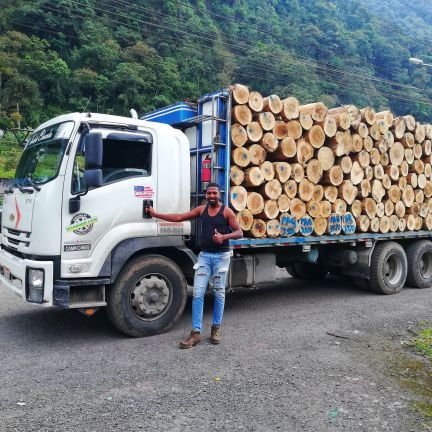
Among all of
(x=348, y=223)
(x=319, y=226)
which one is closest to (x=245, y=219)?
(x=319, y=226)

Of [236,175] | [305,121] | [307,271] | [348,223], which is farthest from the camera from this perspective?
[307,271]

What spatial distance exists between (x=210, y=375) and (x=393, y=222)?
16.0ft

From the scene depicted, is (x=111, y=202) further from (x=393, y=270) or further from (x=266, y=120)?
(x=393, y=270)

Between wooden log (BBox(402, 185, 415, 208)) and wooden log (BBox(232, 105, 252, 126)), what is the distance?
3577 mm

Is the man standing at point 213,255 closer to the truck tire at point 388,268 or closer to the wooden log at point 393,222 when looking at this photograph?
the truck tire at point 388,268

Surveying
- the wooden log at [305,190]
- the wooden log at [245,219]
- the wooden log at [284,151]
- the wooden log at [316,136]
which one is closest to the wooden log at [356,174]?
the wooden log at [316,136]

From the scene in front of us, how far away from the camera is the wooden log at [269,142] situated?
19.2 ft

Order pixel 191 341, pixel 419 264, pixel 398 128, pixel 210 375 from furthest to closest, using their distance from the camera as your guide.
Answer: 1. pixel 419 264
2. pixel 398 128
3. pixel 191 341
4. pixel 210 375

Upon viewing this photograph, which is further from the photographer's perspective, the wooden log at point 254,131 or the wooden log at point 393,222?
the wooden log at point 393,222

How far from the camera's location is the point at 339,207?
670 cm

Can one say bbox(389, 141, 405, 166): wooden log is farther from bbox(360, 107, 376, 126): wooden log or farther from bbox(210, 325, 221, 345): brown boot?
bbox(210, 325, 221, 345): brown boot

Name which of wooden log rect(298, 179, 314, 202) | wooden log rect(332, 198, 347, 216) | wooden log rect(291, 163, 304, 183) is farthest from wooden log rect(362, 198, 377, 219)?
wooden log rect(291, 163, 304, 183)

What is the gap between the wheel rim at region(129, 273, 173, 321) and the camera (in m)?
4.89

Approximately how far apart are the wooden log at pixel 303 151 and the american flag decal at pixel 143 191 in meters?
2.30
